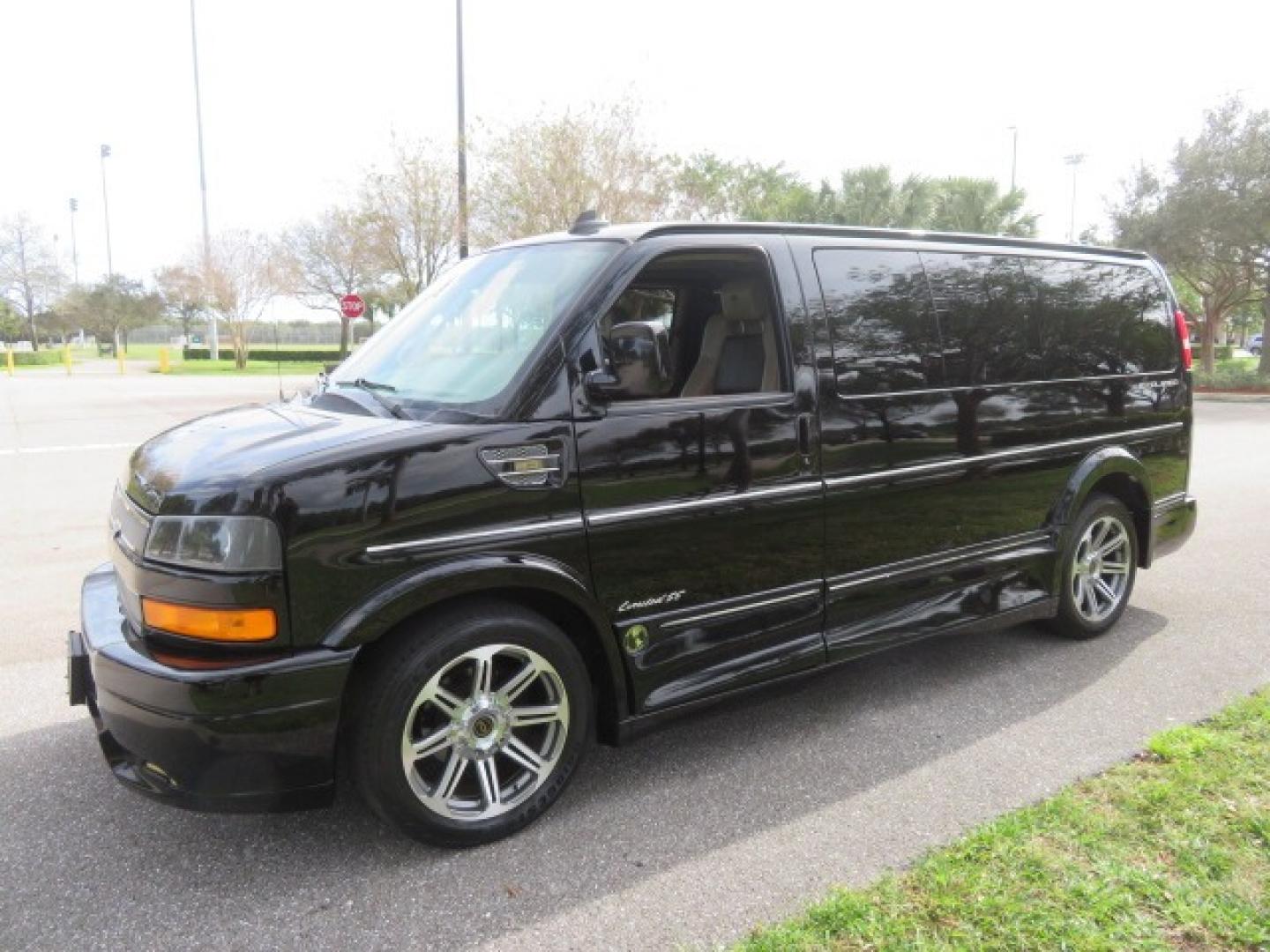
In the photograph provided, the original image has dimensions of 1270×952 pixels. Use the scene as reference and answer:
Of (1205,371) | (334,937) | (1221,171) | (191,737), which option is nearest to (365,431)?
(191,737)

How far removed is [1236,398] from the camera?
79.5ft

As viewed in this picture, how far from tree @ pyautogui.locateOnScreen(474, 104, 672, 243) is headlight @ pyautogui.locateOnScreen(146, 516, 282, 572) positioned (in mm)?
18796

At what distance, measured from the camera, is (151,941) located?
96.1 inches

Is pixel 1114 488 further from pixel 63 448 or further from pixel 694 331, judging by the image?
pixel 63 448

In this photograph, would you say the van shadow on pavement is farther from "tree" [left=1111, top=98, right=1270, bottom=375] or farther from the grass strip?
"tree" [left=1111, top=98, right=1270, bottom=375]

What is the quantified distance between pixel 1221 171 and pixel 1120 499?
26330 millimetres

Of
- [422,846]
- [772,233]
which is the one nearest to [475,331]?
[772,233]

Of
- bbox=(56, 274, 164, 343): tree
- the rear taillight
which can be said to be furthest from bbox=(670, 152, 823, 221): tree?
bbox=(56, 274, 164, 343): tree

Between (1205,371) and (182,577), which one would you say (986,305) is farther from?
(1205,371)

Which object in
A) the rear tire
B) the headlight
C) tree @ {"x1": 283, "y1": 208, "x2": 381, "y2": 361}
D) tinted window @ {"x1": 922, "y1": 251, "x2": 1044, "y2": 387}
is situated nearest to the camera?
the headlight

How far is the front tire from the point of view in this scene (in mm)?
2703

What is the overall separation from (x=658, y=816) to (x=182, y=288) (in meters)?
50.8

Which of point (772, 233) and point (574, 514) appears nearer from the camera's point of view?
point (574, 514)

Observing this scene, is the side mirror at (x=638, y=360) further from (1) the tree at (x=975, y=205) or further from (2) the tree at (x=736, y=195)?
(1) the tree at (x=975, y=205)
